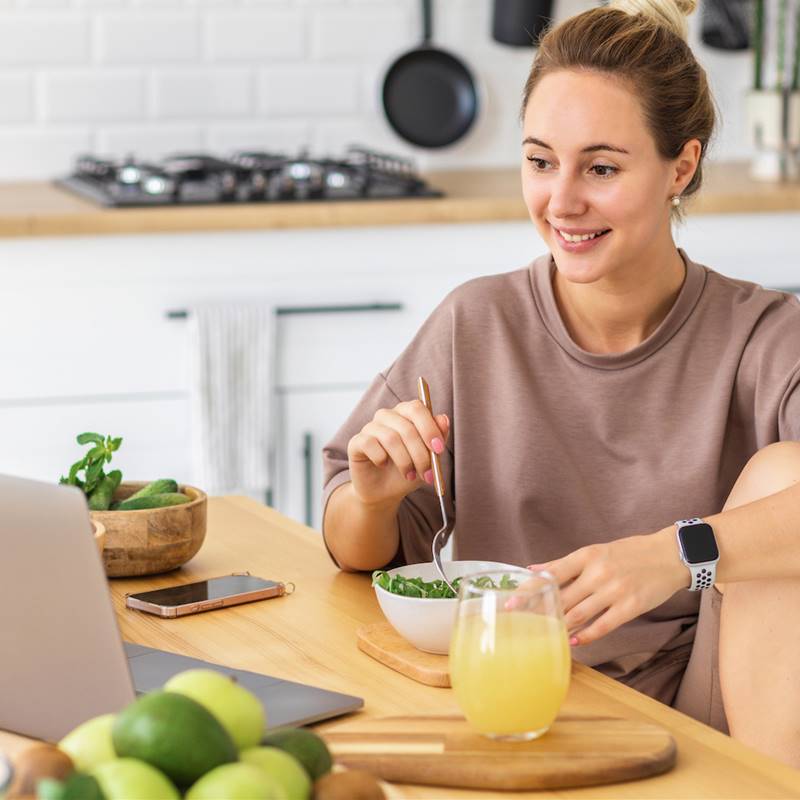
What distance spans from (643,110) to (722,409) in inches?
13.9

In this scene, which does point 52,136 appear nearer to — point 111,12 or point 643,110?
point 111,12

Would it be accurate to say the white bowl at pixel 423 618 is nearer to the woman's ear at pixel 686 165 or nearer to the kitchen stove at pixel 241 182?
the woman's ear at pixel 686 165

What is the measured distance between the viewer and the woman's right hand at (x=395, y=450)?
1411 millimetres

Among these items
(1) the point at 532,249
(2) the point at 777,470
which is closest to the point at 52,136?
(1) the point at 532,249

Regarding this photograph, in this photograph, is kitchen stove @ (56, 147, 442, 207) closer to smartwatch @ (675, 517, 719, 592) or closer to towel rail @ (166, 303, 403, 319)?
towel rail @ (166, 303, 403, 319)

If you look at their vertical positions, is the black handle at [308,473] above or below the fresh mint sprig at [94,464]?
below

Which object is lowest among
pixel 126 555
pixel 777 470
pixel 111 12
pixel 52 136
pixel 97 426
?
pixel 97 426

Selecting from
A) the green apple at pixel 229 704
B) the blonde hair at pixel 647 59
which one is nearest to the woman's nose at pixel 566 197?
the blonde hair at pixel 647 59

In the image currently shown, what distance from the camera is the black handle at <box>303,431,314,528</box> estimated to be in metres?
3.02

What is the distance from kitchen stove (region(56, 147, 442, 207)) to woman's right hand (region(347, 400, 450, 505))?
59.0 inches

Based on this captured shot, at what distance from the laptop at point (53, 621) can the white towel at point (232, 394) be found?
1827 millimetres

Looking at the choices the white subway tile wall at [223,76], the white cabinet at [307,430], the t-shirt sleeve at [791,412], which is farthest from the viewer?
the white subway tile wall at [223,76]

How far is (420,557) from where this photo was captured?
1643 millimetres

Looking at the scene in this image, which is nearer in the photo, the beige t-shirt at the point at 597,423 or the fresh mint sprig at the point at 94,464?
the fresh mint sprig at the point at 94,464
